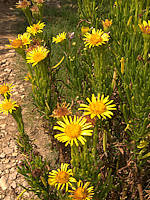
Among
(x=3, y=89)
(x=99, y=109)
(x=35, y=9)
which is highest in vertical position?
(x=35, y=9)

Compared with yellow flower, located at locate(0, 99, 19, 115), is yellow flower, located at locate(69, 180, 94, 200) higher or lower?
lower

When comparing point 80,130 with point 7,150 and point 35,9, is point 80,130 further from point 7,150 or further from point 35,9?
point 7,150

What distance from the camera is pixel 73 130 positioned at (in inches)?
53.5

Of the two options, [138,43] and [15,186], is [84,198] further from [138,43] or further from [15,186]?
[15,186]

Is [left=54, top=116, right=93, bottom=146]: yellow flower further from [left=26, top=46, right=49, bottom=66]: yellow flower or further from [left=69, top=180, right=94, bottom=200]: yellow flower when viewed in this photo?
[left=26, top=46, right=49, bottom=66]: yellow flower

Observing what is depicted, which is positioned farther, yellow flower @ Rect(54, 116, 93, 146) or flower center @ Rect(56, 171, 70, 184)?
flower center @ Rect(56, 171, 70, 184)

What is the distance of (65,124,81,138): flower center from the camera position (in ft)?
4.41

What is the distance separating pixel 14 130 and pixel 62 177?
222cm

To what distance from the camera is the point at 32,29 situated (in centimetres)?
200

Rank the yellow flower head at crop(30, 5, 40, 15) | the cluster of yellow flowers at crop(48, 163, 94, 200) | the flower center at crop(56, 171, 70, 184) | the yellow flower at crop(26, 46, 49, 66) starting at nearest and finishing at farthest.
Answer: the cluster of yellow flowers at crop(48, 163, 94, 200), the flower center at crop(56, 171, 70, 184), the yellow flower at crop(26, 46, 49, 66), the yellow flower head at crop(30, 5, 40, 15)

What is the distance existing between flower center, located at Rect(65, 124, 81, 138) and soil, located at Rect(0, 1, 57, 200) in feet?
1.98

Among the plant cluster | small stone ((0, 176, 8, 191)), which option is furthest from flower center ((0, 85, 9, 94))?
Result: small stone ((0, 176, 8, 191))

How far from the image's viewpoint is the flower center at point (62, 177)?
5.07 feet

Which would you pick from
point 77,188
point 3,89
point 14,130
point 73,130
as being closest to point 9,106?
point 3,89
